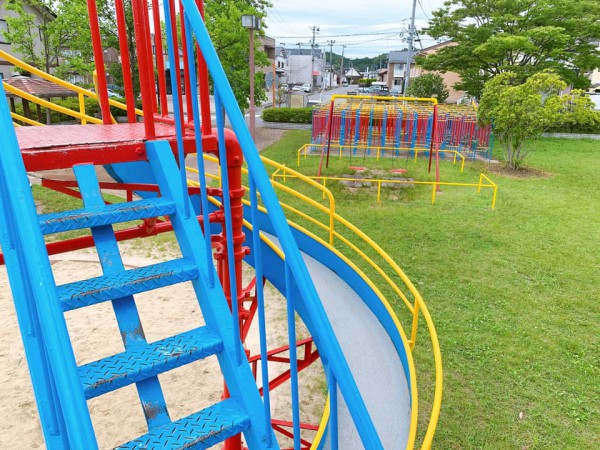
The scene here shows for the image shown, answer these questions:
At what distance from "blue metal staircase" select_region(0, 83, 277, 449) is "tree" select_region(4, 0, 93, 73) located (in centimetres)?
1905

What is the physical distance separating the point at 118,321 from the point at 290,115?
2478 centimetres

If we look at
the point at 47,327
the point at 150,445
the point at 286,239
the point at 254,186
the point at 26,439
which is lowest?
the point at 26,439

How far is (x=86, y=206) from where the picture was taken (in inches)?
82.8

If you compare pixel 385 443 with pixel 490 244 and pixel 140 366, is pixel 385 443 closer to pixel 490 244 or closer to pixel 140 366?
pixel 140 366

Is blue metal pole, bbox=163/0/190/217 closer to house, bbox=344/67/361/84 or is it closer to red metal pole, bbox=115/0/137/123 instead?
red metal pole, bbox=115/0/137/123

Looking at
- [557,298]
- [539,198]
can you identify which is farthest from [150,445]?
[539,198]

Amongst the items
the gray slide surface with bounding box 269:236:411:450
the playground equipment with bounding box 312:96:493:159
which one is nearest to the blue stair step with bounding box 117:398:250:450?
the gray slide surface with bounding box 269:236:411:450

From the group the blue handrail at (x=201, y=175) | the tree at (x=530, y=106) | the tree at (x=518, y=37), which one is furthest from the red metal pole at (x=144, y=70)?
the tree at (x=518, y=37)

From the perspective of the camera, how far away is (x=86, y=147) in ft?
7.41

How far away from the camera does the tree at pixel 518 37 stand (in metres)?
20.4

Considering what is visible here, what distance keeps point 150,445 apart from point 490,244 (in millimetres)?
8530

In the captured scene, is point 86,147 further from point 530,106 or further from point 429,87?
point 429,87

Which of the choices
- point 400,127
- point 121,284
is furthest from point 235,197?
point 400,127

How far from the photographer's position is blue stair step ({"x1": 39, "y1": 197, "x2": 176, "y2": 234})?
199 centimetres
